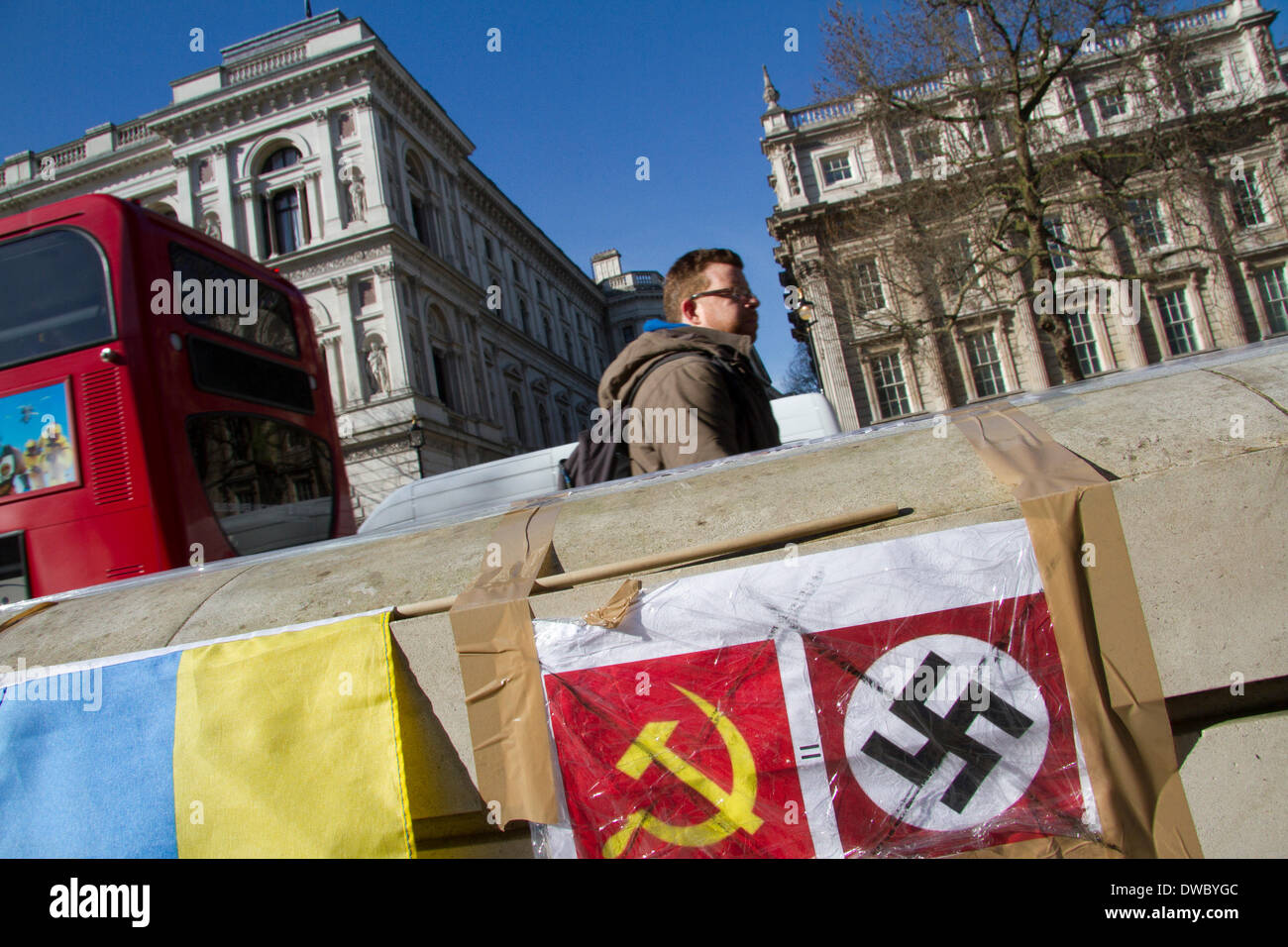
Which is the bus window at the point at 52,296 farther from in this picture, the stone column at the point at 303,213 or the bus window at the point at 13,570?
the stone column at the point at 303,213

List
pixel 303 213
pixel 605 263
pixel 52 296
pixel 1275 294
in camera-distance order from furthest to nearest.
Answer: pixel 605 263
pixel 303 213
pixel 1275 294
pixel 52 296

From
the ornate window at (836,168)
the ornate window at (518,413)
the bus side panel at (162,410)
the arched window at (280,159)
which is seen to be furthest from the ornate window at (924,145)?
the ornate window at (518,413)

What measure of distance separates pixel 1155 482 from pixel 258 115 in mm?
36487

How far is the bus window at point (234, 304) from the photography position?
21.4 feet

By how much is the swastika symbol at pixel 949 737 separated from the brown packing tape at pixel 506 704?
0.68 metres

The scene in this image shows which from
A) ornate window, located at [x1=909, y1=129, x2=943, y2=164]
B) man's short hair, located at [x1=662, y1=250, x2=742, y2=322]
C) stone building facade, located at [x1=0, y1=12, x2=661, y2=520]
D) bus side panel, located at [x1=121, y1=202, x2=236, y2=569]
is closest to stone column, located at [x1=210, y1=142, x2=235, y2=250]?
stone building facade, located at [x1=0, y1=12, x2=661, y2=520]

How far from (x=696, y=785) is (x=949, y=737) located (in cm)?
51

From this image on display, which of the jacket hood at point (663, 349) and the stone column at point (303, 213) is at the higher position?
the stone column at point (303, 213)

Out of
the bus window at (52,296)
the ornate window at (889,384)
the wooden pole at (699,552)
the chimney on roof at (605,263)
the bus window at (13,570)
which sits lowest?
the wooden pole at (699,552)

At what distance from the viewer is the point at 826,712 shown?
1.54m

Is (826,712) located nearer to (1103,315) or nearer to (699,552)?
(699,552)

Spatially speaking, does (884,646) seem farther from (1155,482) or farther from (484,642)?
(484,642)

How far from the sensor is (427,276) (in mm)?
32094

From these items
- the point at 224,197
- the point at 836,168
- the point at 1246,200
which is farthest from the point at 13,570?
the point at 836,168
